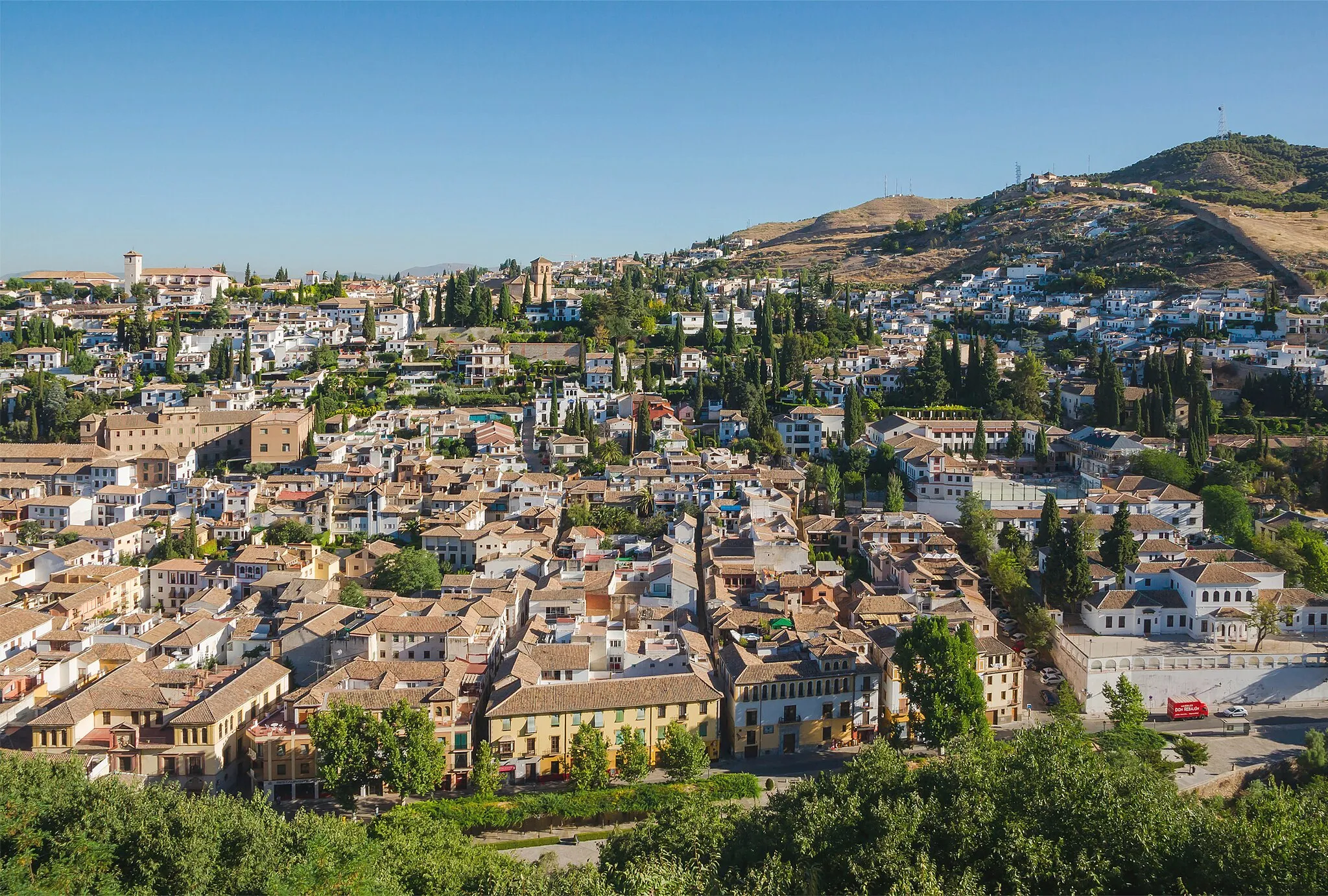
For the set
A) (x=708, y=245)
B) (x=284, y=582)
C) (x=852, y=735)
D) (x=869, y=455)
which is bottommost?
(x=852, y=735)

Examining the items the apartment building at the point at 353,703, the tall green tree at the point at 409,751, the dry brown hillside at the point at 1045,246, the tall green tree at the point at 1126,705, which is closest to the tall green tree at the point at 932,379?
the tall green tree at the point at 1126,705

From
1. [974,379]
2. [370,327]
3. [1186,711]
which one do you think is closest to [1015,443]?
[974,379]

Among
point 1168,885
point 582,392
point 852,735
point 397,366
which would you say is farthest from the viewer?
point 397,366

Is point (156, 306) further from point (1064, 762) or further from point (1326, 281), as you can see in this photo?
point (1326, 281)

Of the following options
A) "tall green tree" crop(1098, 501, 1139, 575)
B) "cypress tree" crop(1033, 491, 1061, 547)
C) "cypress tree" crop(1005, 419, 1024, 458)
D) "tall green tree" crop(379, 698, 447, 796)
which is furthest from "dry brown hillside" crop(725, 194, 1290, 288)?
"tall green tree" crop(379, 698, 447, 796)

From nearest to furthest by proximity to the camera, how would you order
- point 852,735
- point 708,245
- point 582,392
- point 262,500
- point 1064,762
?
point 1064,762 < point 852,735 < point 262,500 < point 582,392 < point 708,245

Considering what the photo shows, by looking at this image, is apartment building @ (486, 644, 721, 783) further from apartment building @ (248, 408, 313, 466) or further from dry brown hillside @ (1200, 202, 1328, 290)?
dry brown hillside @ (1200, 202, 1328, 290)

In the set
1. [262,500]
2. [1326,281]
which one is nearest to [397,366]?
[262,500]
